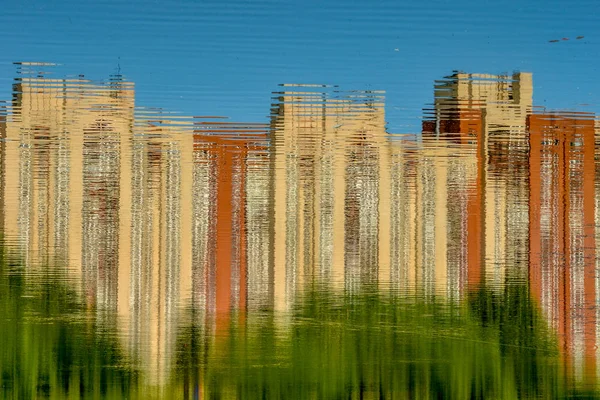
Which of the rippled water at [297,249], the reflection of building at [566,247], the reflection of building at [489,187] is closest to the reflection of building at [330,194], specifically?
the rippled water at [297,249]

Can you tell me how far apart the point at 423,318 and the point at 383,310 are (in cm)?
10

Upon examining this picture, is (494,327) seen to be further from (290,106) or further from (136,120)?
(136,120)

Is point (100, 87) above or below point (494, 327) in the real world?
above

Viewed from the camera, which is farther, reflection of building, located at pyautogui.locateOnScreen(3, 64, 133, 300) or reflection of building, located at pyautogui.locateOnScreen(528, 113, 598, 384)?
reflection of building, located at pyautogui.locateOnScreen(528, 113, 598, 384)

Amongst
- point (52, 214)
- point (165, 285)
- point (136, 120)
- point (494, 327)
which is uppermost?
point (136, 120)

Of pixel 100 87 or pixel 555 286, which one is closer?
pixel 100 87

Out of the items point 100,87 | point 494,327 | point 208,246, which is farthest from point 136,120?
point 494,327

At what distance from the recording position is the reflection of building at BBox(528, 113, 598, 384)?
174 cm

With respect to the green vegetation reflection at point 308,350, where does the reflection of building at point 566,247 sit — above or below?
above

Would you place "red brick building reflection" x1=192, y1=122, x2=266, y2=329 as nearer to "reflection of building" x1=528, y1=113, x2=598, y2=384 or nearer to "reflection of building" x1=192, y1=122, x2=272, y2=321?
"reflection of building" x1=192, y1=122, x2=272, y2=321

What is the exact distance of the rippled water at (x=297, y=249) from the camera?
1.64 metres

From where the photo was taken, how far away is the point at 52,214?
1.66 meters

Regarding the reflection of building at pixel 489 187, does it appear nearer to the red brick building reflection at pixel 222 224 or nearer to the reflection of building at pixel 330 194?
the reflection of building at pixel 330 194

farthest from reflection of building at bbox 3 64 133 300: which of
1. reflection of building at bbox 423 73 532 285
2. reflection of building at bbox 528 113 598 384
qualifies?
reflection of building at bbox 528 113 598 384
